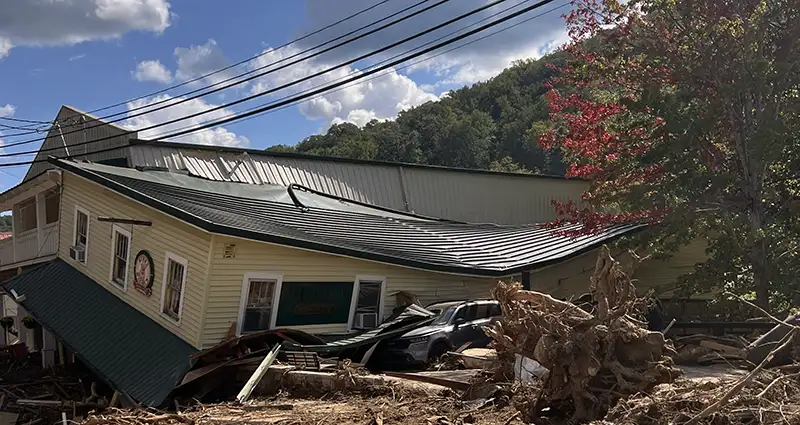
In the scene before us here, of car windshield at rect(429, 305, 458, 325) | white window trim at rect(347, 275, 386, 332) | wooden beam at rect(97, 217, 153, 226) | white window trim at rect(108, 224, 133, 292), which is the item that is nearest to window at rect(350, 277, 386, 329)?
white window trim at rect(347, 275, 386, 332)

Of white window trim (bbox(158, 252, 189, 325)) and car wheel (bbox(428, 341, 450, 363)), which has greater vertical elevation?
white window trim (bbox(158, 252, 189, 325))

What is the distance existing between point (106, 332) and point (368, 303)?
5.43 m

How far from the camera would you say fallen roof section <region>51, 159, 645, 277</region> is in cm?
1298

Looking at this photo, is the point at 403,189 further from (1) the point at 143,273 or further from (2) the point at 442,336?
(2) the point at 442,336

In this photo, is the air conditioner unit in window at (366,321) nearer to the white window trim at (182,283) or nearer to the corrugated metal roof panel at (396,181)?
the white window trim at (182,283)

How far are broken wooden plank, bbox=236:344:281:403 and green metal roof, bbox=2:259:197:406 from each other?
5.06 ft

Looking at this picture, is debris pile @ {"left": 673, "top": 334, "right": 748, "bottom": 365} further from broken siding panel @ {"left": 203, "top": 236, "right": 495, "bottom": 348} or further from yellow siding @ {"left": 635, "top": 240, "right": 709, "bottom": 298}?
yellow siding @ {"left": 635, "top": 240, "right": 709, "bottom": 298}

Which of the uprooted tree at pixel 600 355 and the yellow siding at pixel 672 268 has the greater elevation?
the uprooted tree at pixel 600 355

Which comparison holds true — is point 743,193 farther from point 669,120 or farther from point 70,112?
point 70,112

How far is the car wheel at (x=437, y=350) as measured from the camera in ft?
41.1

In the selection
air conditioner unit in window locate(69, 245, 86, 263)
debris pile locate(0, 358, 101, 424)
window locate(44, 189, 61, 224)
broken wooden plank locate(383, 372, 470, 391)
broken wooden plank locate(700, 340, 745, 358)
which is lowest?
debris pile locate(0, 358, 101, 424)

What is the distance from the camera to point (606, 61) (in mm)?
12453

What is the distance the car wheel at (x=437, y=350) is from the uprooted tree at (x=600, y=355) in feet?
18.7

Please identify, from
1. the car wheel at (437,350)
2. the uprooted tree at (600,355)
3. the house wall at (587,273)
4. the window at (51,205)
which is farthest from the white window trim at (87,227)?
the uprooted tree at (600,355)
